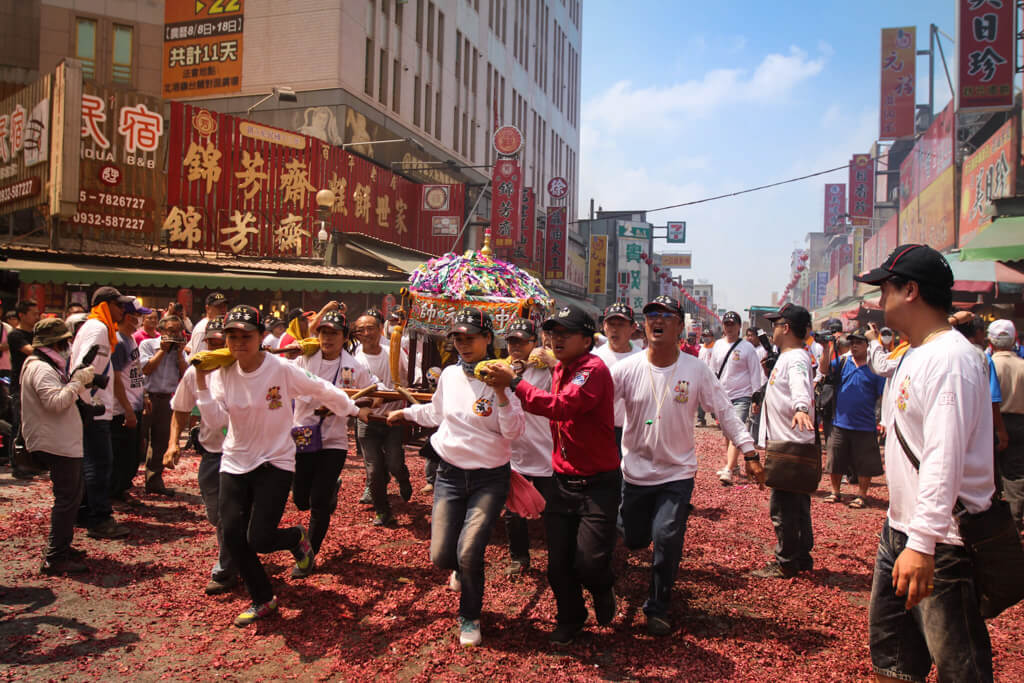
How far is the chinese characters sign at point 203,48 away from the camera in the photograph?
21797 mm

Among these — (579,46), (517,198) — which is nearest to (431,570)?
(517,198)

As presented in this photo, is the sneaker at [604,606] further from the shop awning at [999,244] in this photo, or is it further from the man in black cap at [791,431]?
the shop awning at [999,244]

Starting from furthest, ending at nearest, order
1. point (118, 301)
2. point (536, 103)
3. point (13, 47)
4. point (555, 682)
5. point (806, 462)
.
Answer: point (536, 103) → point (13, 47) → point (118, 301) → point (806, 462) → point (555, 682)

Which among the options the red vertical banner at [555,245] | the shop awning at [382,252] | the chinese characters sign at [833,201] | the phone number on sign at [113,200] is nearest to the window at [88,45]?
the shop awning at [382,252]

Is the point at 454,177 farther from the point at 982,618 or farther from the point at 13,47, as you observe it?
the point at 982,618

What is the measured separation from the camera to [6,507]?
716cm

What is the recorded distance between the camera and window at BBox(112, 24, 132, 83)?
21938mm

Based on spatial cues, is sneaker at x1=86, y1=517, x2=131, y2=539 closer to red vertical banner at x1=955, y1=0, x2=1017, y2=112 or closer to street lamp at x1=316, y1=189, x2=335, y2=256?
street lamp at x1=316, y1=189, x2=335, y2=256

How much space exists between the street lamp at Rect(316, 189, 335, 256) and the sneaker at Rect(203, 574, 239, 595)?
14478 mm

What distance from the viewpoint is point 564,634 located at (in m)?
4.30

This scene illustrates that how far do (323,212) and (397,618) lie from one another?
15786 mm

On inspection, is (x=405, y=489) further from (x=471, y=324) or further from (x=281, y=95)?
(x=281, y=95)

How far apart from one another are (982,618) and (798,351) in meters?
3.40

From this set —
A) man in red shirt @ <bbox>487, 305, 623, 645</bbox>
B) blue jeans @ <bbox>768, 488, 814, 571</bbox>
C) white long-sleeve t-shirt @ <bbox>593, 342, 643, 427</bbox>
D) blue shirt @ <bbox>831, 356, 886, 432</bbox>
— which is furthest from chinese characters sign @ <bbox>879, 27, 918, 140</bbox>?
man in red shirt @ <bbox>487, 305, 623, 645</bbox>
